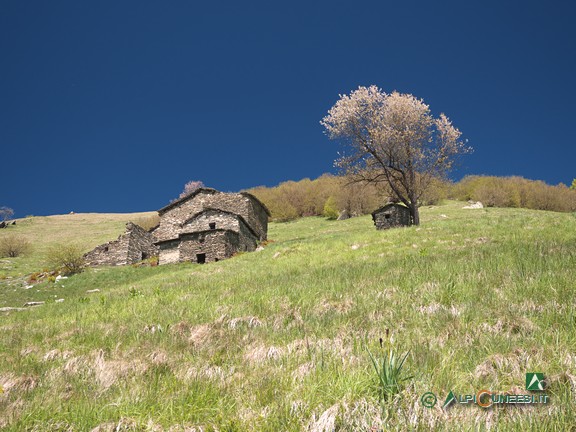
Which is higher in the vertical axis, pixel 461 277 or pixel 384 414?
pixel 461 277

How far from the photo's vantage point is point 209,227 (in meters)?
40.0

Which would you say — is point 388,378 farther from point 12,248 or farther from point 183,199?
point 12,248

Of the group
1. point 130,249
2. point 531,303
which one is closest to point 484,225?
point 531,303

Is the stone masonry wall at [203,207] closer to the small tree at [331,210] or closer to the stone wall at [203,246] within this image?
the stone wall at [203,246]

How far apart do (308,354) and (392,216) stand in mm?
34791

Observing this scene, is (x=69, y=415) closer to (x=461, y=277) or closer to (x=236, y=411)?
(x=236, y=411)

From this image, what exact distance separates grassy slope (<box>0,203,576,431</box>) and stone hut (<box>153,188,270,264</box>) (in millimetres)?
27207

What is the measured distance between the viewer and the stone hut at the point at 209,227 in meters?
35.0

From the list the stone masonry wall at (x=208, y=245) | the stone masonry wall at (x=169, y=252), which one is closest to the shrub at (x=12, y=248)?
the stone masonry wall at (x=169, y=252)

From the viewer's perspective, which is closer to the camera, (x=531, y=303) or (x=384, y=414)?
(x=384, y=414)

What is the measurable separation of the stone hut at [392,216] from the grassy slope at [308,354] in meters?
29.4

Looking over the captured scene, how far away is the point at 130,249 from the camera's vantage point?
140 ft

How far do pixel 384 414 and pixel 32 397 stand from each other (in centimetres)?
362

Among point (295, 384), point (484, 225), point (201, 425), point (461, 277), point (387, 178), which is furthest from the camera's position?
point (387, 178)
